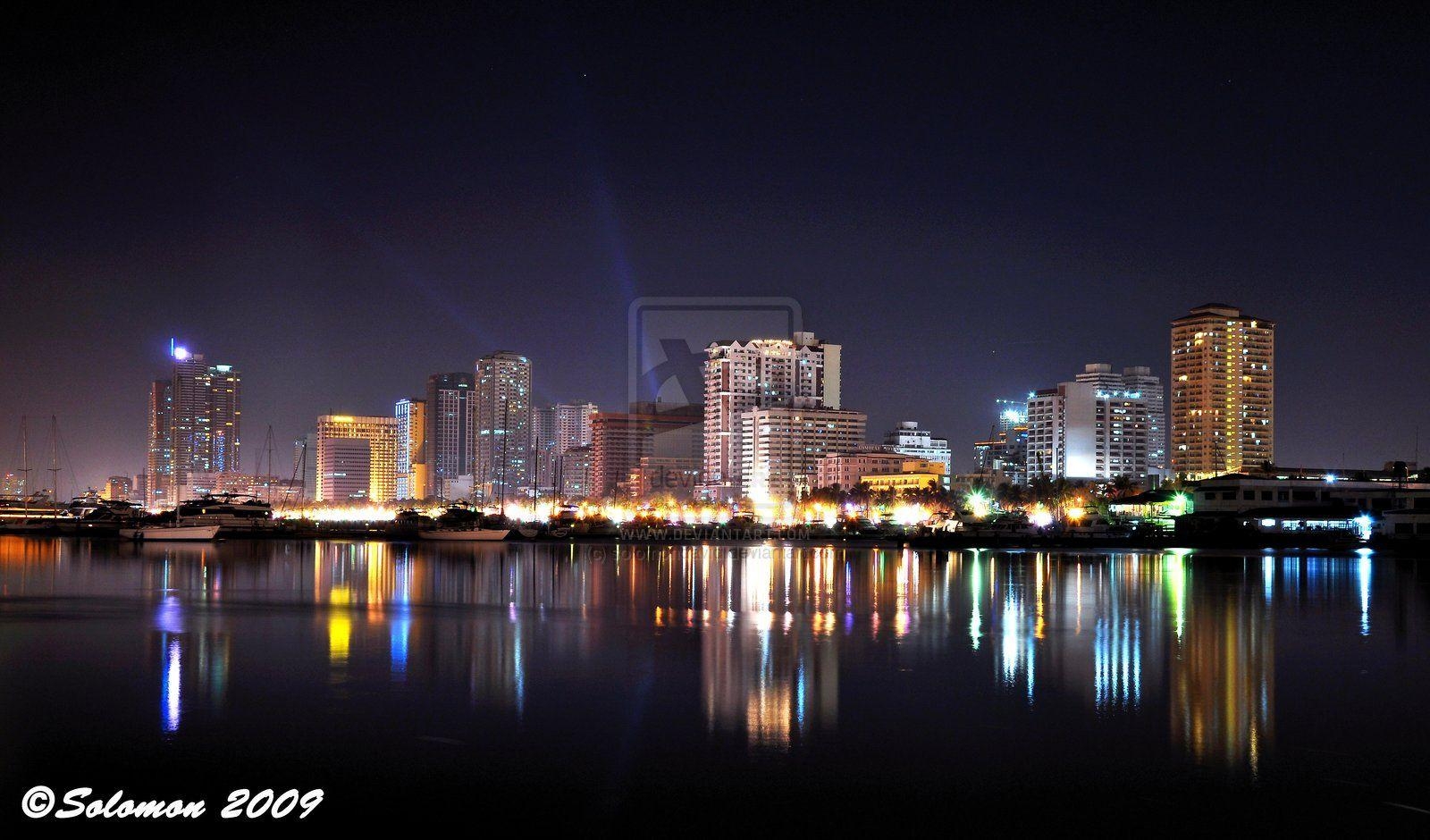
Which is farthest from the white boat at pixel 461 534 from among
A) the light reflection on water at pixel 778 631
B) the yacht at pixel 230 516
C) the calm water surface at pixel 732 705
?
the calm water surface at pixel 732 705

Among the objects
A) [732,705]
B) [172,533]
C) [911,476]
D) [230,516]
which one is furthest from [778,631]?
[911,476]

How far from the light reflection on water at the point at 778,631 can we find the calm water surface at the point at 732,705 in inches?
4.6

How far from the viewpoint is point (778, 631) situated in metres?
26.0

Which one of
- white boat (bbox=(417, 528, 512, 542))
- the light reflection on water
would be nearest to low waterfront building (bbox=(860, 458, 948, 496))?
white boat (bbox=(417, 528, 512, 542))

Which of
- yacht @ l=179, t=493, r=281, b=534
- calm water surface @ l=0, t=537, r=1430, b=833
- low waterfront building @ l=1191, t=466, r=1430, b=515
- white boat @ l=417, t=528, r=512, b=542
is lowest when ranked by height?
white boat @ l=417, t=528, r=512, b=542

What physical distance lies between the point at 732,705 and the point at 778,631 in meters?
9.12

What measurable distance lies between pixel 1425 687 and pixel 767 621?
13135mm

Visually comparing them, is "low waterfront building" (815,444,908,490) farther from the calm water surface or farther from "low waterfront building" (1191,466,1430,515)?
the calm water surface

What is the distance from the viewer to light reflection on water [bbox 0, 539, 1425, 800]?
17.1 metres

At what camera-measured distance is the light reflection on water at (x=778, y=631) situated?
17094mm

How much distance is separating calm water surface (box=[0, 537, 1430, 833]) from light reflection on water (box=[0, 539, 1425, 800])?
12 cm

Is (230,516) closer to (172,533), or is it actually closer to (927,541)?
(172,533)

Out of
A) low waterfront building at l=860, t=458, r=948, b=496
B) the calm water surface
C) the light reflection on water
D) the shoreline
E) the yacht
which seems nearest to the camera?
the calm water surface

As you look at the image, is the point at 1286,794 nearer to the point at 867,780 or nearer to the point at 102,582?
the point at 867,780
